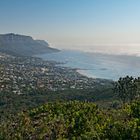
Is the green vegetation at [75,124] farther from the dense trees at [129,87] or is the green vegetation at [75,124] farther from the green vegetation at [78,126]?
the dense trees at [129,87]

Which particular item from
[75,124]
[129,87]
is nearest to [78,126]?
[75,124]

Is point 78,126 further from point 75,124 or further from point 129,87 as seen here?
point 129,87

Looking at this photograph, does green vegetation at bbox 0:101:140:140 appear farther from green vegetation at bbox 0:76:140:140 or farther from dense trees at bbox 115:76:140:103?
dense trees at bbox 115:76:140:103

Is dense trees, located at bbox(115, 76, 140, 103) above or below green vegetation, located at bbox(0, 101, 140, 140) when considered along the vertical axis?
above

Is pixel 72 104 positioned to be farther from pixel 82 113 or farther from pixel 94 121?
pixel 94 121

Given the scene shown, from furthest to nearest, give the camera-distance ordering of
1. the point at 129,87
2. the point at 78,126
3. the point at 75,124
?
the point at 129,87 < the point at 75,124 < the point at 78,126

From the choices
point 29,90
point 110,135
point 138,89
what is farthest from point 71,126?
point 29,90

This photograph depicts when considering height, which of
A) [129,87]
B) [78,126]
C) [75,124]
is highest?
[129,87]

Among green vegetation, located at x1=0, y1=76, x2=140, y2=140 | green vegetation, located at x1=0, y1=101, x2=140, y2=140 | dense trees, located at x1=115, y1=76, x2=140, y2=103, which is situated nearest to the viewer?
green vegetation, located at x1=0, y1=101, x2=140, y2=140

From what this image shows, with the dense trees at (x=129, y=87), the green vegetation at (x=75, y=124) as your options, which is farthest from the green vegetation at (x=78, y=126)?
the dense trees at (x=129, y=87)

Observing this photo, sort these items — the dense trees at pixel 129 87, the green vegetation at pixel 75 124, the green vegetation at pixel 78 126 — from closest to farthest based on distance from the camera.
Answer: the green vegetation at pixel 78 126 < the green vegetation at pixel 75 124 < the dense trees at pixel 129 87

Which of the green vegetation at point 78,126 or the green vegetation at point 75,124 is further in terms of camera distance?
the green vegetation at point 75,124

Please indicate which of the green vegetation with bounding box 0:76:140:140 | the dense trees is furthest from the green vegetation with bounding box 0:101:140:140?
the dense trees
